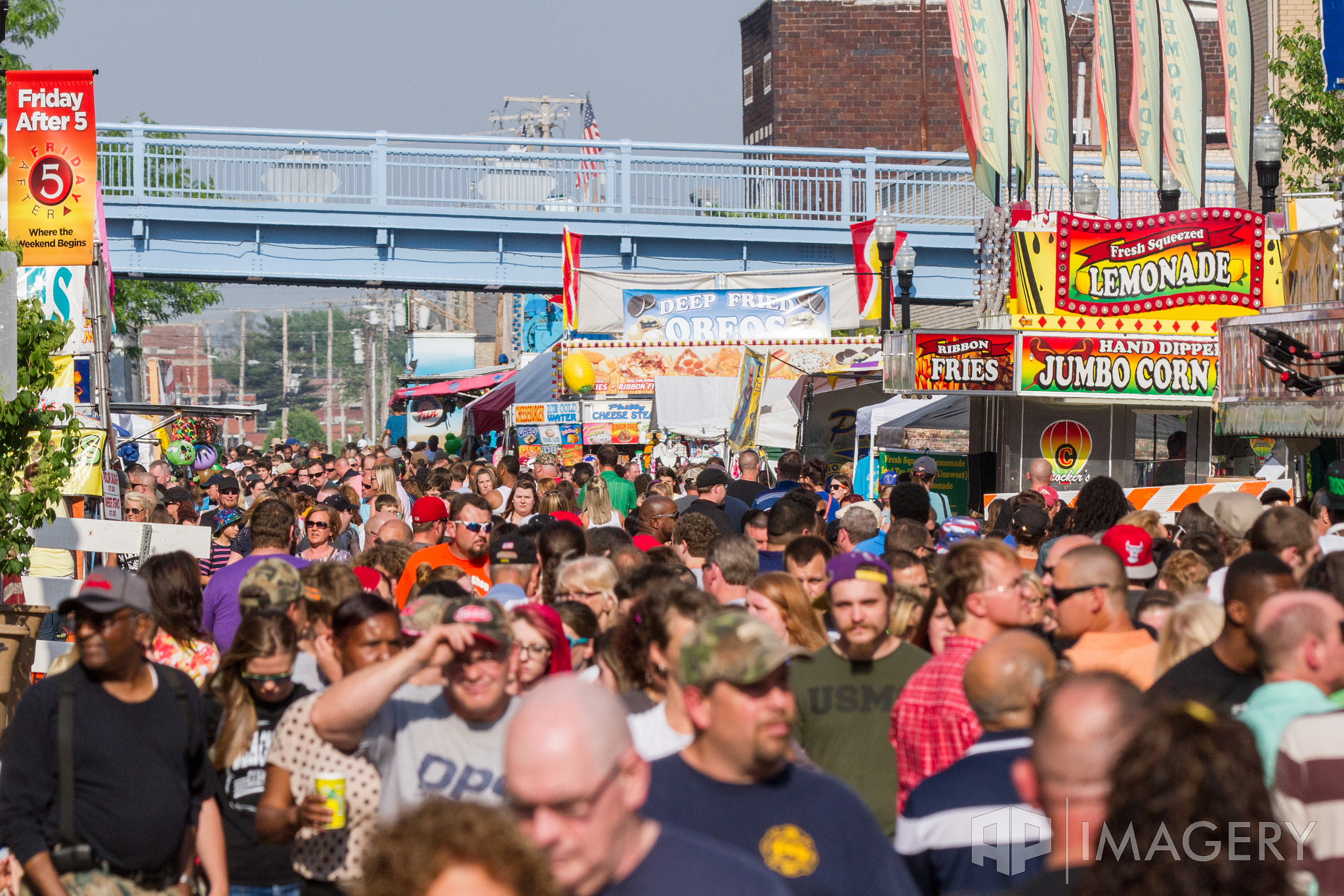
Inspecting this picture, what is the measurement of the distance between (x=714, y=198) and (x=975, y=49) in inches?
261

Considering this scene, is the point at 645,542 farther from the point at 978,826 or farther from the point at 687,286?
the point at 687,286

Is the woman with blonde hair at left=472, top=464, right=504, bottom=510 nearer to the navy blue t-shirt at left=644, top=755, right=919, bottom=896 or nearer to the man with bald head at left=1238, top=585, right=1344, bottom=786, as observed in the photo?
the man with bald head at left=1238, top=585, right=1344, bottom=786

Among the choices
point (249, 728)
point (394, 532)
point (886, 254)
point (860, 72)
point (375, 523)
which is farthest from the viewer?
point (860, 72)

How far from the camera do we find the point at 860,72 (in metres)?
48.6

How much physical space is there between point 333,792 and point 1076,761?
2.24 m

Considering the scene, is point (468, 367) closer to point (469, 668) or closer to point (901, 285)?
point (901, 285)

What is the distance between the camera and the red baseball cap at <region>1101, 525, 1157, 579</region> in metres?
7.25

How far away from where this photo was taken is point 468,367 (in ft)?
235

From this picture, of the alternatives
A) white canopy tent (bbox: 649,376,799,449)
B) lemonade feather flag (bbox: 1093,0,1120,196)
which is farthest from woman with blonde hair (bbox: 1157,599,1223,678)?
white canopy tent (bbox: 649,376,799,449)

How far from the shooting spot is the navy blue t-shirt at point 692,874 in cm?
271

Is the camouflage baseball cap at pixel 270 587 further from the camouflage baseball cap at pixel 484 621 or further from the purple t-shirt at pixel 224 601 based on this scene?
the camouflage baseball cap at pixel 484 621

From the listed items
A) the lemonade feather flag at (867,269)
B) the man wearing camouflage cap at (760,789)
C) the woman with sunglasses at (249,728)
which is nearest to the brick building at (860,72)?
the lemonade feather flag at (867,269)

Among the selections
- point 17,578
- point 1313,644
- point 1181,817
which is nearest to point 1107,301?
point 17,578

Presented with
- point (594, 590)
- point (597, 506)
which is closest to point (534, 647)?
point (594, 590)
